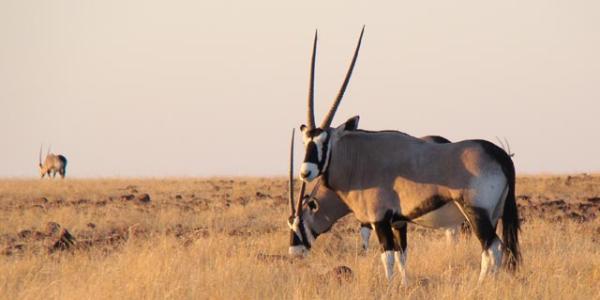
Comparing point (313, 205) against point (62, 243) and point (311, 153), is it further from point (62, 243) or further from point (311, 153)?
point (62, 243)

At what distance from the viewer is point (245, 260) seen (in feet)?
34.2

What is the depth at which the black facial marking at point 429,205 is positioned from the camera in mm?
8958

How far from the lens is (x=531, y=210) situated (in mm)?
19234

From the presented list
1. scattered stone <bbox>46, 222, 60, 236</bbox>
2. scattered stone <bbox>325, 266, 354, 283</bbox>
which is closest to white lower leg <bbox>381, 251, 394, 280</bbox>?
scattered stone <bbox>325, 266, 354, 283</bbox>

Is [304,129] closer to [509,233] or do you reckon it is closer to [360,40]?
[360,40]

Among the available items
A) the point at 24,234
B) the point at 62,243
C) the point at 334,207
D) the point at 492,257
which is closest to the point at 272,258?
the point at 334,207

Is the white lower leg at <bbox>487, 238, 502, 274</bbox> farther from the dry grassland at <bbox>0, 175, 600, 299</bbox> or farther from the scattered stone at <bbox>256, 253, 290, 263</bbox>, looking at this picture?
the scattered stone at <bbox>256, 253, 290, 263</bbox>

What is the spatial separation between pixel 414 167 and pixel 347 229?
6726 mm

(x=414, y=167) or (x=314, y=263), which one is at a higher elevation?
(x=414, y=167)

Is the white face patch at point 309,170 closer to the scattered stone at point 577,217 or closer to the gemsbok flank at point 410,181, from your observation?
the gemsbok flank at point 410,181

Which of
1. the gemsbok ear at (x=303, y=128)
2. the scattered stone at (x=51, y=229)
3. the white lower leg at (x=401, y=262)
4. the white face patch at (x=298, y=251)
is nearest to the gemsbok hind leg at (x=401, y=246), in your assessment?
the white lower leg at (x=401, y=262)

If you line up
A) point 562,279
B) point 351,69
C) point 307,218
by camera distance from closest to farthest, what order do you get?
point 562,279 → point 351,69 → point 307,218

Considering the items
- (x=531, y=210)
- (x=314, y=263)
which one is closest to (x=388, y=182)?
(x=314, y=263)

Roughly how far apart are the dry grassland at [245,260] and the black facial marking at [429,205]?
66 centimetres
